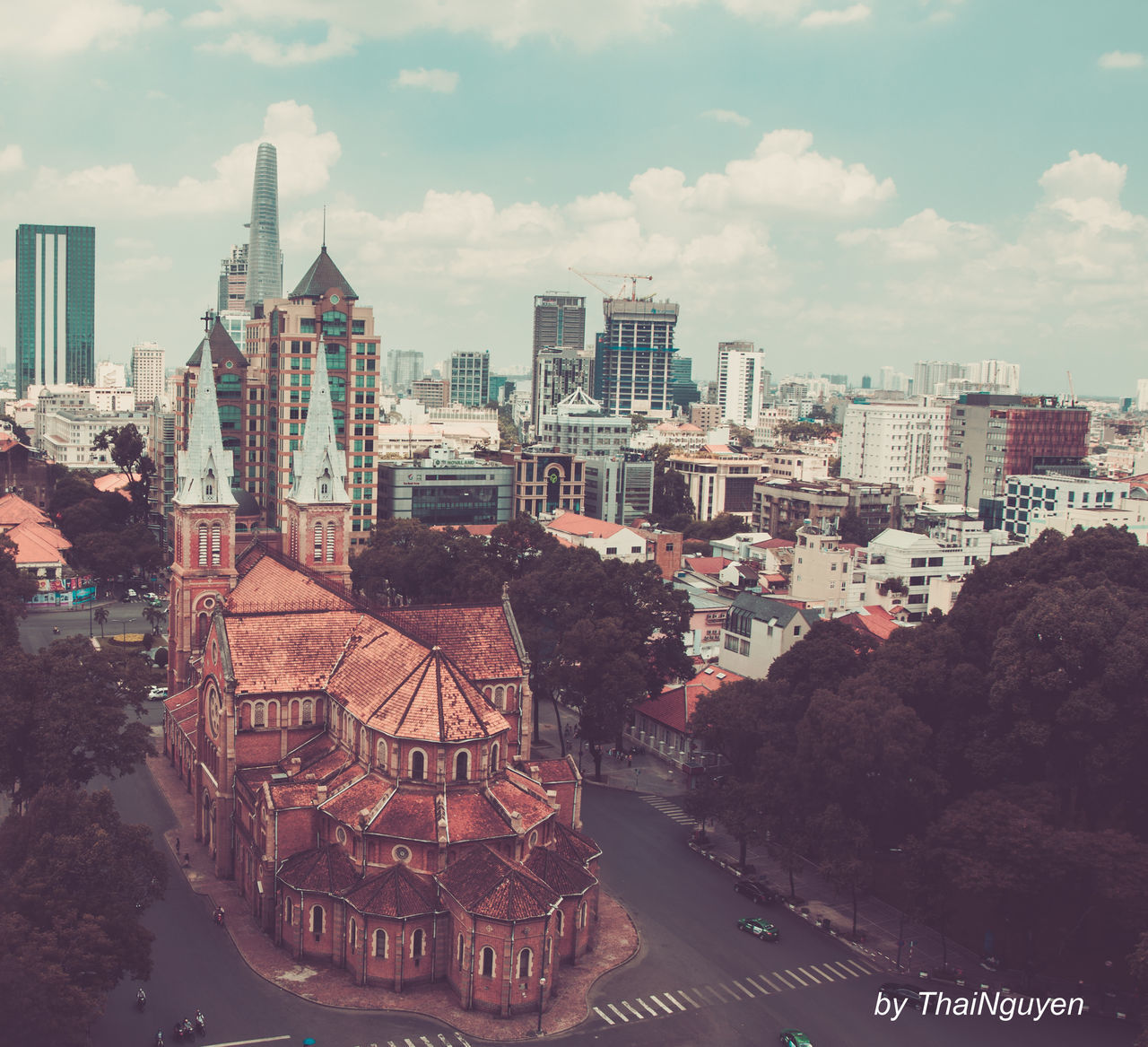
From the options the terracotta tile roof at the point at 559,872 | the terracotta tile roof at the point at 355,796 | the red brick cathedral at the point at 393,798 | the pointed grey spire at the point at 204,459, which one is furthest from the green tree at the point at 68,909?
the pointed grey spire at the point at 204,459

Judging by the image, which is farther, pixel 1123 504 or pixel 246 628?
pixel 1123 504

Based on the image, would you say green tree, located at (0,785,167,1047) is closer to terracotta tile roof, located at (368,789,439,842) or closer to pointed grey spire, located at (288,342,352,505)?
terracotta tile roof, located at (368,789,439,842)

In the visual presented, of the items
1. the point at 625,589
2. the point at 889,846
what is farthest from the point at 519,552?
the point at 889,846

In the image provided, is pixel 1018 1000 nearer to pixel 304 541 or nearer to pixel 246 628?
pixel 246 628

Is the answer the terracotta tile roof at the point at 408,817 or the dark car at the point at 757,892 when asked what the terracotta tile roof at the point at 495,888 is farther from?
the dark car at the point at 757,892

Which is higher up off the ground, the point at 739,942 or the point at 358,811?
the point at 358,811

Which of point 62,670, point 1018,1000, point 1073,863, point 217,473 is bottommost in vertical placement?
point 1018,1000
